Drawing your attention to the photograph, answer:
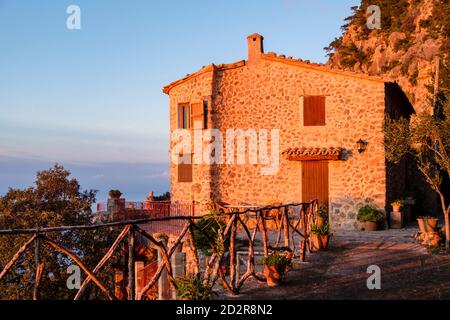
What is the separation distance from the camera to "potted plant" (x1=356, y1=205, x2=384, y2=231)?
1614 cm

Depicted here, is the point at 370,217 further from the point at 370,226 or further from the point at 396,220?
the point at 396,220

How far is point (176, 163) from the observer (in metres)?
19.3

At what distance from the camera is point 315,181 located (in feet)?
→ 57.0

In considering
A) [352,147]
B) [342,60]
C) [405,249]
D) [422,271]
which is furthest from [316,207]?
[342,60]

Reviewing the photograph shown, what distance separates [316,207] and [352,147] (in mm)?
5154

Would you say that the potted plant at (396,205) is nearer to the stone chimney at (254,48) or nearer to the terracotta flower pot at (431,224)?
the terracotta flower pot at (431,224)

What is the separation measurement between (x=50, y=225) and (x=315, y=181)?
33.0 ft

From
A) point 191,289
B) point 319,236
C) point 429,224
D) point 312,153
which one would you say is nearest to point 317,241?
point 319,236

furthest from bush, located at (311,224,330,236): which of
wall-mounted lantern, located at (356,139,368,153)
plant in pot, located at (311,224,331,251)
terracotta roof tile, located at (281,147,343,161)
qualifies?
wall-mounted lantern, located at (356,139,368,153)

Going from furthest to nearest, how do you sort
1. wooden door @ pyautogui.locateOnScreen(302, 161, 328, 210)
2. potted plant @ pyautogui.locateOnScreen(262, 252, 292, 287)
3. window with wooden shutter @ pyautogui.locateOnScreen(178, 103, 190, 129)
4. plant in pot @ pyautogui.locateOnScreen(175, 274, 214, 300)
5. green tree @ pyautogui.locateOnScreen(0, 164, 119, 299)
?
window with wooden shutter @ pyautogui.locateOnScreen(178, 103, 190, 129)
wooden door @ pyautogui.locateOnScreen(302, 161, 328, 210)
green tree @ pyautogui.locateOnScreen(0, 164, 119, 299)
potted plant @ pyautogui.locateOnScreen(262, 252, 292, 287)
plant in pot @ pyautogui.locateOnScreen(175, 274, 214, 300)

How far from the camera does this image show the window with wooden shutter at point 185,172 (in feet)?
62.0

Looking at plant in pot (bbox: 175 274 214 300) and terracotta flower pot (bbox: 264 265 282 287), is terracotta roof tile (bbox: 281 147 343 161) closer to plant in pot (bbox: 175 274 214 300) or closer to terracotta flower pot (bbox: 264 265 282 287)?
terracotta flower pot (bbox: 264 265 282 287)

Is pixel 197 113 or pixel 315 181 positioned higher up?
pixel 197 113
